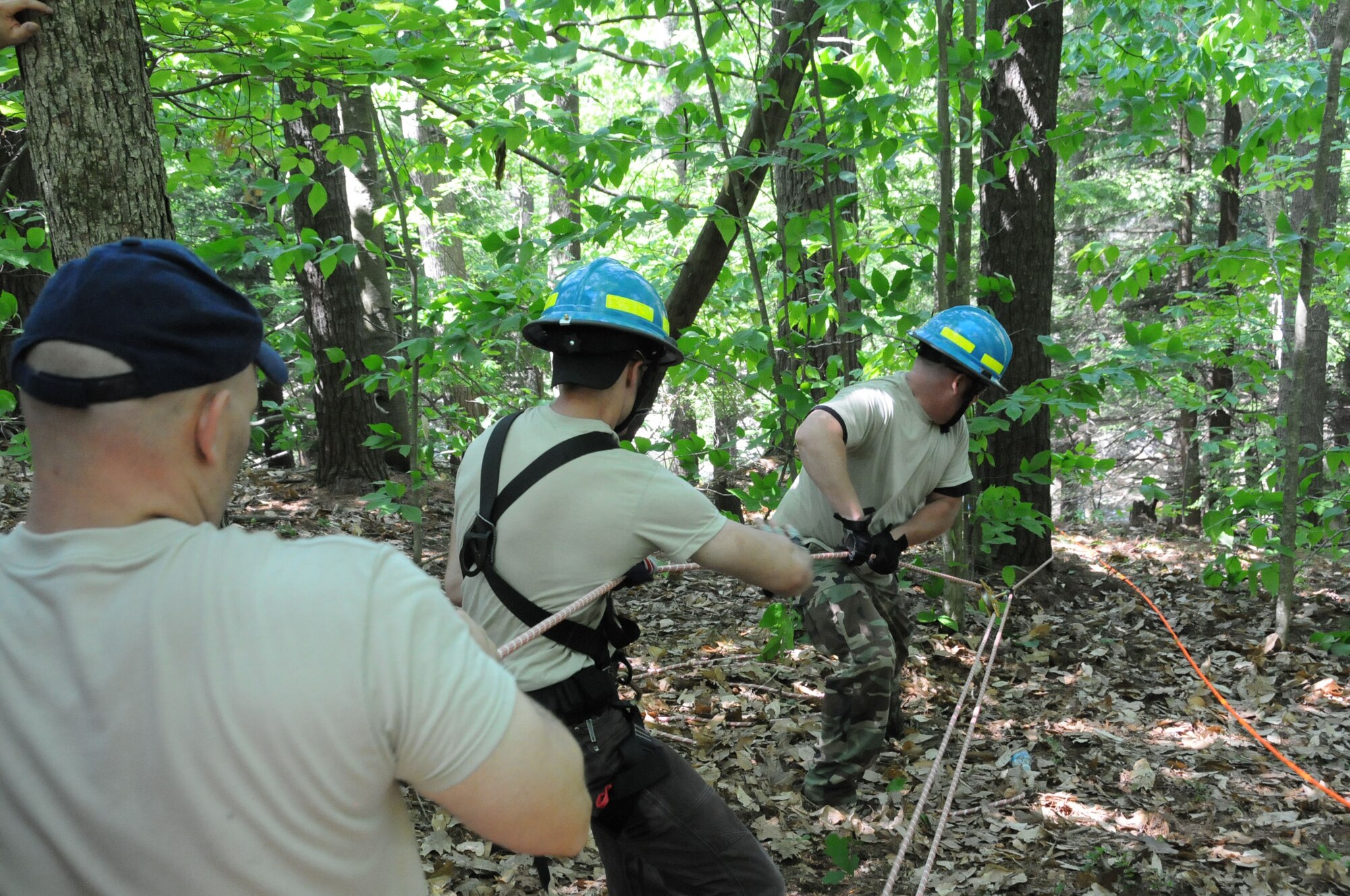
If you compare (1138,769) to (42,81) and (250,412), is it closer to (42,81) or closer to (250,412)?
(250,412)

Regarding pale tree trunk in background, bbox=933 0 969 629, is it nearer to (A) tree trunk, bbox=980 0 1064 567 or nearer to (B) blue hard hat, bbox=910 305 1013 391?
(B) blue hard hat, bbox=910 305 1013 391

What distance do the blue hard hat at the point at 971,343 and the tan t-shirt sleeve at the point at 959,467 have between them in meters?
0.36

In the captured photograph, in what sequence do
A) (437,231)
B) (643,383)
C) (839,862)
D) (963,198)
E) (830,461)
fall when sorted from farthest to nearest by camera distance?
(437,231) → (963,198) → (830,461) → (839,862) → (643,383)

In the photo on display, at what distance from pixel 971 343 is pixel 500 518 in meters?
2.83

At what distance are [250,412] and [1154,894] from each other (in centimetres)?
424

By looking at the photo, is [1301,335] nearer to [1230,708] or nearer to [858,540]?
[1230,708]

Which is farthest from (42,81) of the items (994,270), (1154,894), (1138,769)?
(994,270)

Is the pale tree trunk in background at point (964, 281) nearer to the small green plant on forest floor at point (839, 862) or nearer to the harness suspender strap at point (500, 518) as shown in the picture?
the small green plant on forest floor at point (839, 862)

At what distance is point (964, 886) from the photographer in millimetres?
3979

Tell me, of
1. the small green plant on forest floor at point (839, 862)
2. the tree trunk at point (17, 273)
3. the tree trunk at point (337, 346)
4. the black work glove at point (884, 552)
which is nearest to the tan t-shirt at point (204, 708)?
the small green plant on forest floor at point (839, 862)

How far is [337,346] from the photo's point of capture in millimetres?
8547

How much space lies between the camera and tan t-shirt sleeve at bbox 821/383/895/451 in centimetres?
436

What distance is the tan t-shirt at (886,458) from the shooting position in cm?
443

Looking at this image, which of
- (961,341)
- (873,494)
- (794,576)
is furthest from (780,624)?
(794,576)
